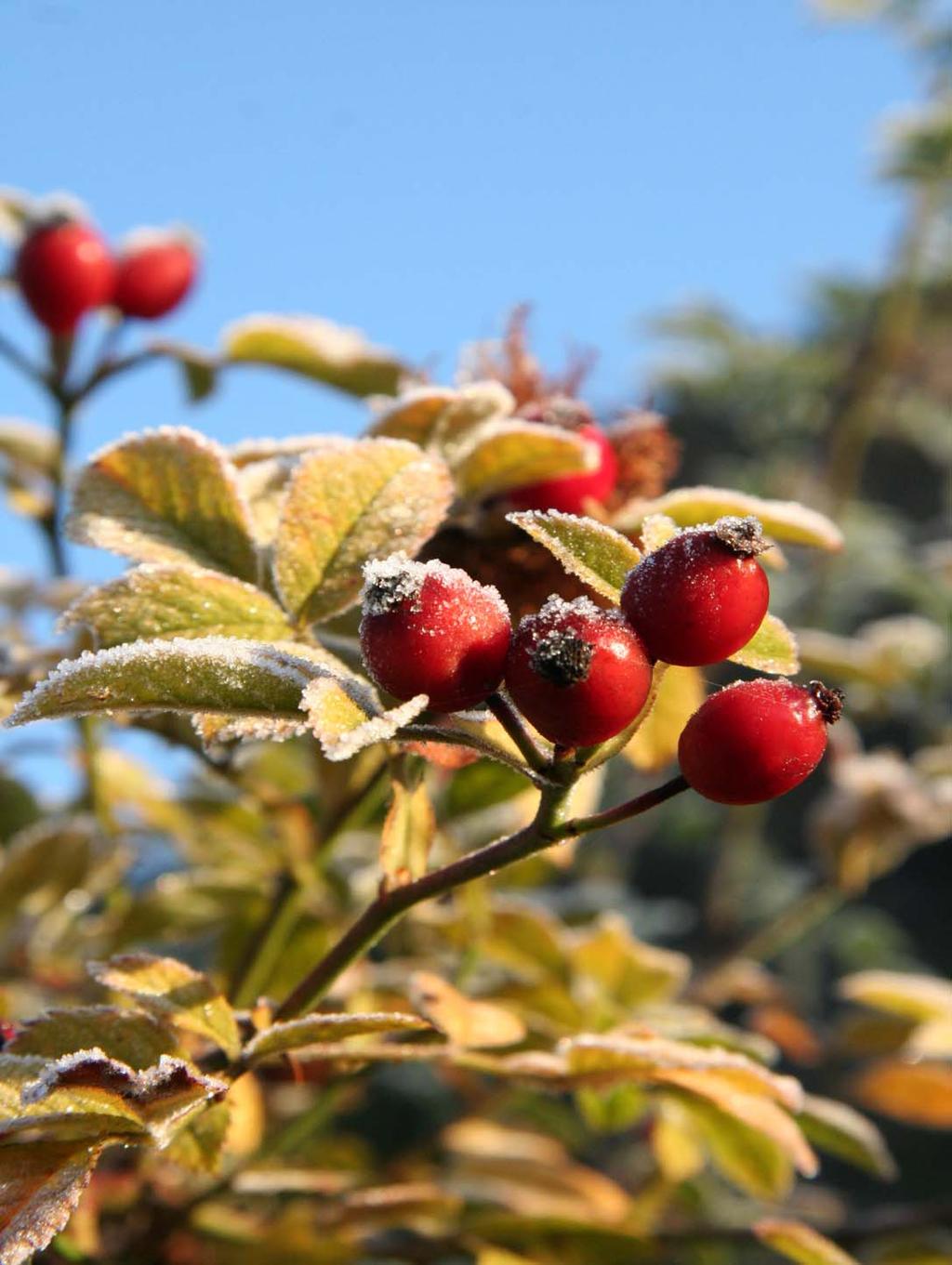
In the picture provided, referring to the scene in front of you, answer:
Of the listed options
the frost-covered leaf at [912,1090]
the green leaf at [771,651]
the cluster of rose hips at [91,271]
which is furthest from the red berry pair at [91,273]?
the frost-covered leaf at [912,1090]

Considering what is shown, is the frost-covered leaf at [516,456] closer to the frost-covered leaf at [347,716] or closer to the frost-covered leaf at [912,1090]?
the frost-covered leaf at [347,716]

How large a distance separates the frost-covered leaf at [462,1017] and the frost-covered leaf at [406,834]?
11cm

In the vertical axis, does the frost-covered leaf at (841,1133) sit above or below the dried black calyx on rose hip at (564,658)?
below

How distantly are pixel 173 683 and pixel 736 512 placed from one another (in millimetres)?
364

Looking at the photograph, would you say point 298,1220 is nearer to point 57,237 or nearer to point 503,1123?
point 503,1123

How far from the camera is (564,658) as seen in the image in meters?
0.43

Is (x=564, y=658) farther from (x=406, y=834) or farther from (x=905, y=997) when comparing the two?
(x=905, y=997)

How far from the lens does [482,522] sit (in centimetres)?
A: 79

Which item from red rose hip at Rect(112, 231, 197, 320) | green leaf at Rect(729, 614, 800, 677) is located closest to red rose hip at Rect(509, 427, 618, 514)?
green leaf at Rect(729, 614, 800, 677)

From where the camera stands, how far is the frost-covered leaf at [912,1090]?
1.35 meters

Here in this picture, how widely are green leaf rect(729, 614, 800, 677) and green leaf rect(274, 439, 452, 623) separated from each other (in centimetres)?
17

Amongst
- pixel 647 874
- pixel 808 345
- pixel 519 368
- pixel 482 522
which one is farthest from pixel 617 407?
pixel 808 345

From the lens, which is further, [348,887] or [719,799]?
[348,887]

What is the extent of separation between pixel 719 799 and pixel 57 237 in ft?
3.17
